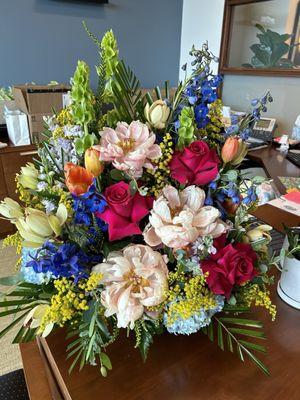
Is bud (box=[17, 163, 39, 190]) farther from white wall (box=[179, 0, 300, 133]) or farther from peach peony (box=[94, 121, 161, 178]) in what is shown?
white wall (box=[179, 0, 300, 133])

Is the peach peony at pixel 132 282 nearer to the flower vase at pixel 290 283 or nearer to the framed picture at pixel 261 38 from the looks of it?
the flower vase at pixel 290 283

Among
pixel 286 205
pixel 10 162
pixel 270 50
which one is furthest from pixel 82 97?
pixel 270 50

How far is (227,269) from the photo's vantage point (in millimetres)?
494

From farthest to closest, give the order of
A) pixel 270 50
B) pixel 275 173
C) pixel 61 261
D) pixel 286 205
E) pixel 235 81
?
pixel 235 81 → pixel 270 50 → pixel 275 173 → pixel 286 205 → pixel 61 261

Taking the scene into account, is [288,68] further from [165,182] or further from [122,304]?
[122,304]

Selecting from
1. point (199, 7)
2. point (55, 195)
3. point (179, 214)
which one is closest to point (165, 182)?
point (179, 214)

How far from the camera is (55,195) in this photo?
1.76ft

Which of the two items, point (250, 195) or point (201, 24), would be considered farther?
point (201, 24)

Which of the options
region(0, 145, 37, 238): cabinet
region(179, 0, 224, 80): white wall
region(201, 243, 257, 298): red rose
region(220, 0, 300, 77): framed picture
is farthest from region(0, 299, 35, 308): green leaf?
region(179, 0, 224, 80): white wall

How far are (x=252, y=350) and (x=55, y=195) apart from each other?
1.67 ft

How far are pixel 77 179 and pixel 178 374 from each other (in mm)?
425

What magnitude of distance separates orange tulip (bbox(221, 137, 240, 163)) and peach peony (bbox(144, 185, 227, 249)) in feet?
0.28

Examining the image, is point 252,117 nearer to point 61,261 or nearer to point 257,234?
point 257,234

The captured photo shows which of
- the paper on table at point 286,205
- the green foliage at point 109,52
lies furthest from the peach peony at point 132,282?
the paper on table at point 286,205
